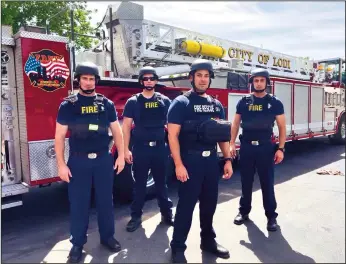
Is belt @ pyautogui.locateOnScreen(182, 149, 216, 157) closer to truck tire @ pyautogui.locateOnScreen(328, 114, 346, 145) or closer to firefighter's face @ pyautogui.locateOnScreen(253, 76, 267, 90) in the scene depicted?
firefighter's face @ pyautogui.locateOnScreen(253, 76, 267, 90)

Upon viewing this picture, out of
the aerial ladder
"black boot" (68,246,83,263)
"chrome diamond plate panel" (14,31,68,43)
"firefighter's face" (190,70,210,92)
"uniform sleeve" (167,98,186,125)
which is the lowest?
"black boot" (68,246,83,263)

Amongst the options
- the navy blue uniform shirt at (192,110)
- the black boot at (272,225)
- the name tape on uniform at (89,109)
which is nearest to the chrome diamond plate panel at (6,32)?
the name tape on uniform at (89,109)

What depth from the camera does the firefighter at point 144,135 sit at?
3652 millimetres

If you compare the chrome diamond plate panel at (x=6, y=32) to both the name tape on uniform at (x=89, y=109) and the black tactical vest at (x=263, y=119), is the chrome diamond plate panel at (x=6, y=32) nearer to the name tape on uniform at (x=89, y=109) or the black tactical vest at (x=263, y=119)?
the name tape on uniform at (x=89, y=109)

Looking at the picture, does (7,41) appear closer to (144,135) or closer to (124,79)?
(124,79)

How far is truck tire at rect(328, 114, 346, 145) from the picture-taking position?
997 cm

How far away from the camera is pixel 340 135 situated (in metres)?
9.99

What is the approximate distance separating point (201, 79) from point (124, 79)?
1.87 meters

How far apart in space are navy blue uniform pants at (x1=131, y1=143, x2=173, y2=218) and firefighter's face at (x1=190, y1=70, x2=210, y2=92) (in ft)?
3.56

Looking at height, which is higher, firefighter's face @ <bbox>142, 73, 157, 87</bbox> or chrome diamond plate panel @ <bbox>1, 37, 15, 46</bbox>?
chrome diamond plate panel @ <bbox>1, 37, 15, 46</bbox>

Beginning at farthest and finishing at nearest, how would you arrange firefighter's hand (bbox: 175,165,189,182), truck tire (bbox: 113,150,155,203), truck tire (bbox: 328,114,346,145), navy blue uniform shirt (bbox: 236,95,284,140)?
truck tire (bbox: 328,114,346,145) → truck tire (bbox: 113,150,155,203) → navy blue uniform shirt (bbox: 236,95,284,140) → firefighter's hand (bbox: 175,165,189,182)

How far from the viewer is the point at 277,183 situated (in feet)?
18.6

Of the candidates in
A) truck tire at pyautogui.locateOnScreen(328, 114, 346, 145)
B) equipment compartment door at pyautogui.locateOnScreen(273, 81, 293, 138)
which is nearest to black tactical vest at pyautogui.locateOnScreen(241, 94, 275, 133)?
equipment compartment door at pyautogui.locateOnScreen(273, 81, 293, 138)

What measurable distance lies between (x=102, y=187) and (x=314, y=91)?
22.7 ft
